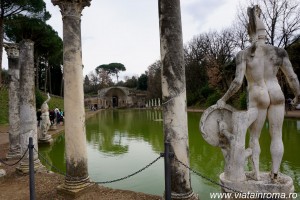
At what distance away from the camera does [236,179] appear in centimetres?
423

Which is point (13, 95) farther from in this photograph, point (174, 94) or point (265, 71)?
point (265, 71)

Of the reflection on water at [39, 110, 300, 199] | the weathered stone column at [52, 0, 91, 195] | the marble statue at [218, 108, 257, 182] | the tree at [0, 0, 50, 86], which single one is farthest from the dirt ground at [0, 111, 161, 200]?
the tree at [0, 0, 50, 86]

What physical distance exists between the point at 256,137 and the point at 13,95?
887cm

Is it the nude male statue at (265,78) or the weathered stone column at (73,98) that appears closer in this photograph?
the nude male statue at (265,78)

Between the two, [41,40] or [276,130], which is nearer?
[276,130]

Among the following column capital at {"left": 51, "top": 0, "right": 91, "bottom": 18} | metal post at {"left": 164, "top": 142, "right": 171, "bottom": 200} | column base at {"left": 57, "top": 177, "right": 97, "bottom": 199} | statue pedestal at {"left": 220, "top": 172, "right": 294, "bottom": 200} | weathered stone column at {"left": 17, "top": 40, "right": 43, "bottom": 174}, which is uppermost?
column capital at {"left": 51, "top": 0, "right": 91, "bottom": 18}

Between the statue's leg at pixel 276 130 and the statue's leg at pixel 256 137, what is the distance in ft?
0.38

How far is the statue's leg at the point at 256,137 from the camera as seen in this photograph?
4359mm

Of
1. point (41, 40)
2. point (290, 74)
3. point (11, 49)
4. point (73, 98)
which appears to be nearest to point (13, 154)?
point (11, 49)

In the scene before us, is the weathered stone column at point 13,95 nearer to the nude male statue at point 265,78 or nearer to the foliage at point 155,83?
the nude male statue at point 265,78

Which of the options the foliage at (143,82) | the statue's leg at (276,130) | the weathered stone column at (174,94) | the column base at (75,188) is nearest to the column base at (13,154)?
the column base at (75,188)

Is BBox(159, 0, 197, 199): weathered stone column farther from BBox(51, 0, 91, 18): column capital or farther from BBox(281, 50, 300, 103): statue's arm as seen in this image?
BBox(51, 0, 91, 18): column capital

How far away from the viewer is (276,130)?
14.2ft

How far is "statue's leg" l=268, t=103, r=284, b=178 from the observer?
14.1ft
